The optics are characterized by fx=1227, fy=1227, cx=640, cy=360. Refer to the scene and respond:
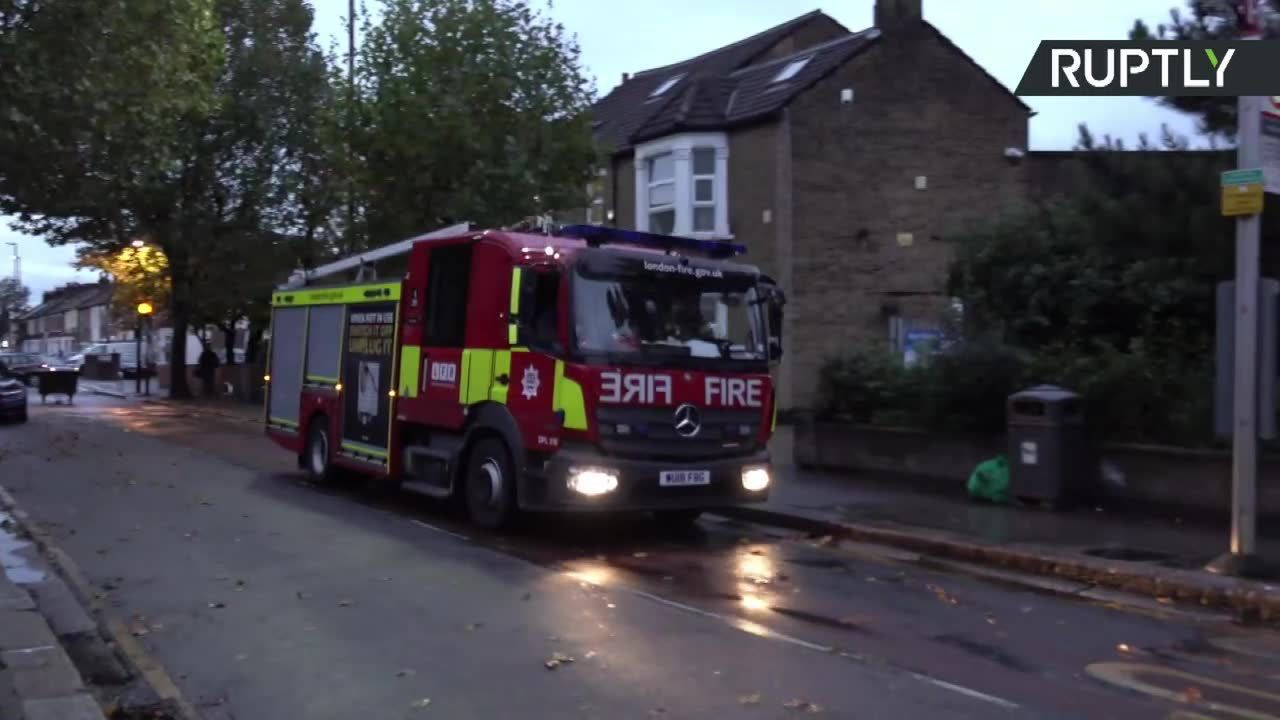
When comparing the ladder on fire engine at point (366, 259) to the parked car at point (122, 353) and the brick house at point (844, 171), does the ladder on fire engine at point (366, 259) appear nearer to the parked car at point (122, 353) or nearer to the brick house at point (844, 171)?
the brick house at point (844, 171)

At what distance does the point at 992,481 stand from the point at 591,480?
4.84 m

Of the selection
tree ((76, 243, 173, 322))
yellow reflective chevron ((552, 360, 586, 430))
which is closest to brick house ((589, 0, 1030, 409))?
yellow reflective chevron ((552, 360, 586, 430))

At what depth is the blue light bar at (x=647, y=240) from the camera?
1188 centimetres

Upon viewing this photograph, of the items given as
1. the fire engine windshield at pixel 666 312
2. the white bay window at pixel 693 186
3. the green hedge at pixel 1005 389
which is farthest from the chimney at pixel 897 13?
the fire engine windshield at pixel 666 312

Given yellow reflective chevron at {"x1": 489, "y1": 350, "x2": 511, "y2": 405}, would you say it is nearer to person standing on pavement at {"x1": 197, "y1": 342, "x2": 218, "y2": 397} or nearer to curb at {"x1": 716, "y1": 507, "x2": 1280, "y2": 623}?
curb at {"x1": 716, "y1": 507, "x2": 1280, "y2": 623}

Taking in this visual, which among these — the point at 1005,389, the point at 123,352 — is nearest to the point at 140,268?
the point at 123,352

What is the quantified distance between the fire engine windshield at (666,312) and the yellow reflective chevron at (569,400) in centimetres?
30

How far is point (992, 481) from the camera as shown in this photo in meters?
13.3

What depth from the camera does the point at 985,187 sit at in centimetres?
2652

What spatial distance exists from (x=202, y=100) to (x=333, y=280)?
6160 mm

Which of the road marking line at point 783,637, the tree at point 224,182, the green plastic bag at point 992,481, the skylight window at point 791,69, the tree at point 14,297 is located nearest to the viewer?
the road marking line at point 783,637

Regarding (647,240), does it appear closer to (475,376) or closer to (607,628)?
(475,376)

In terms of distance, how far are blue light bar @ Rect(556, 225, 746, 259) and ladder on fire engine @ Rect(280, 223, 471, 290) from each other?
4.42 ft

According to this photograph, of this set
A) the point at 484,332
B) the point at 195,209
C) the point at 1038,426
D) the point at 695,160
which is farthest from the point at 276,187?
the point at 1038,426
